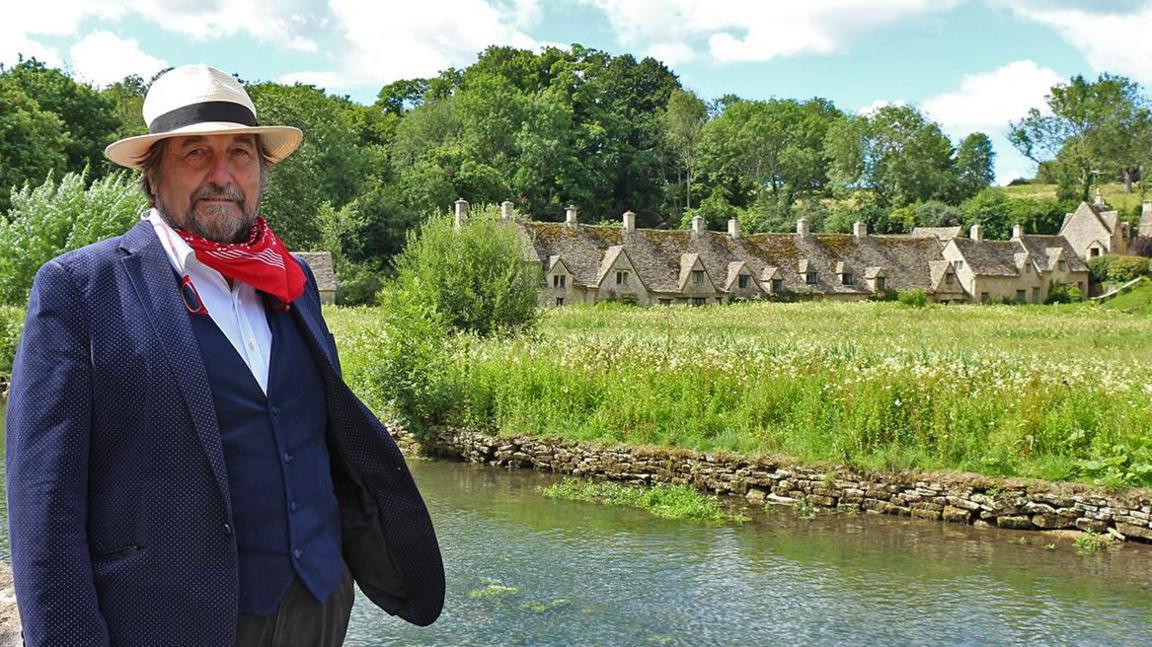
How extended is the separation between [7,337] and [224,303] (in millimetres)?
29512

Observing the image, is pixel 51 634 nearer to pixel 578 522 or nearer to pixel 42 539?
pixel 42 539

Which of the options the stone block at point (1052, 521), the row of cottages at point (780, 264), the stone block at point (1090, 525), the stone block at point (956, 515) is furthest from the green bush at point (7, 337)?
the row of cottages at point (780, 264)

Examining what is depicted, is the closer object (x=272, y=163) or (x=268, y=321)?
(x=268, y=321)

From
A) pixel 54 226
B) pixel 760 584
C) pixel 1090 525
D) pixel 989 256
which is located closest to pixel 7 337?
pixel 54 226

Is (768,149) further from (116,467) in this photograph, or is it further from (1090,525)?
(116,467)

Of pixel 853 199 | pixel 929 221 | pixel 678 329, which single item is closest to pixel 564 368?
pixel 678 329

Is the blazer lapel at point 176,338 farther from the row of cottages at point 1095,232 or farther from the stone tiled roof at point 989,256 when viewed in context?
the row of cottages at point 1095,232

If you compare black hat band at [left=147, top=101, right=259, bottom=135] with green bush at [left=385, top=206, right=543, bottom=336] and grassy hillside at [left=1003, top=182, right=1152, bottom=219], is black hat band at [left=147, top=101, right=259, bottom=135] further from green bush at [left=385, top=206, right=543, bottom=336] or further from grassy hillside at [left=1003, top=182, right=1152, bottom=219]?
grassy hillside at [left=1003, top=182, right=1152, bottom=219]

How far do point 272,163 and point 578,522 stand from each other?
11460 millimetres

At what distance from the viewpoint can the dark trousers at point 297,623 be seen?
9.86 ft

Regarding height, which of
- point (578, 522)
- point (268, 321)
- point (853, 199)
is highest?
point (853, 199)

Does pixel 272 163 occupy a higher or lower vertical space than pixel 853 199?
lower

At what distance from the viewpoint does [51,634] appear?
262 cm

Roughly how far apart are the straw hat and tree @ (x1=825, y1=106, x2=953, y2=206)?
9661 centimetres
